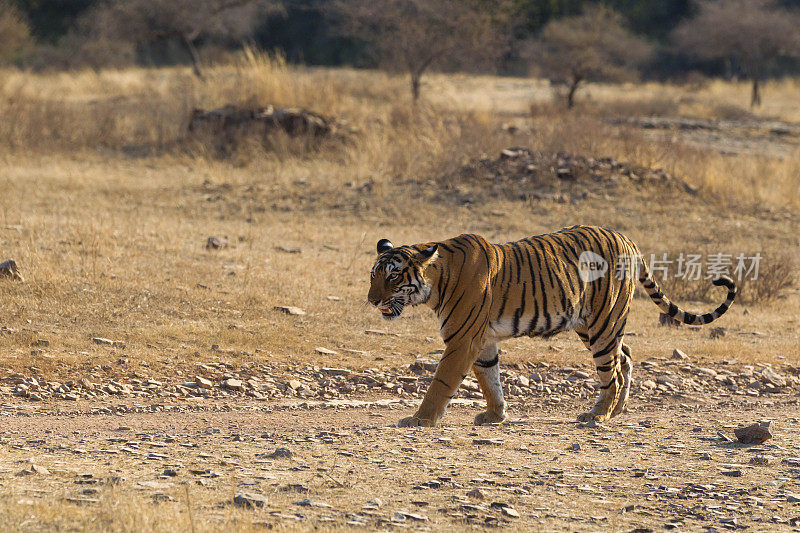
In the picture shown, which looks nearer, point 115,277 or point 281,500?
point 281,500

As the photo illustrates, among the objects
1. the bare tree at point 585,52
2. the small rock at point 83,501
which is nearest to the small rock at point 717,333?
the small rock at point 83,501

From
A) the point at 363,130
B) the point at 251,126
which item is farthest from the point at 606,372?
the point at 251,126

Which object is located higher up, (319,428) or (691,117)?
(691,117)

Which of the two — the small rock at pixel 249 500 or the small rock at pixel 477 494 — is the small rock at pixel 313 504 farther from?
the small rock at pixel 477 494

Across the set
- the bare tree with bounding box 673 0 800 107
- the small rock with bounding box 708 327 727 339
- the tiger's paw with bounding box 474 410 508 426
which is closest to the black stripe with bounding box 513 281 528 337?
the tiger's paw with bounding box 474 410 508 426

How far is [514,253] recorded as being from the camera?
20.6ft

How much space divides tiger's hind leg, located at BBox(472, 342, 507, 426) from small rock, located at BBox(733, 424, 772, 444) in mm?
1485

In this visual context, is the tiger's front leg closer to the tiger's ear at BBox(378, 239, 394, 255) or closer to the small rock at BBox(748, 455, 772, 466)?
the tiger's ear at BBox(378, 239, 394, 255)

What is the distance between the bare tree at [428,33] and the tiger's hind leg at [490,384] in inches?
769

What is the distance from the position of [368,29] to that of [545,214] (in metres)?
17.6

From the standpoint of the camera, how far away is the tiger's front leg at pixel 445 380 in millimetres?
5898

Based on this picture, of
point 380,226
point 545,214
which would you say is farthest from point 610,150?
point 380,226

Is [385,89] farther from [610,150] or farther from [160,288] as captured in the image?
[160,288]

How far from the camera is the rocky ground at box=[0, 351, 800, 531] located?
425 centimetres
